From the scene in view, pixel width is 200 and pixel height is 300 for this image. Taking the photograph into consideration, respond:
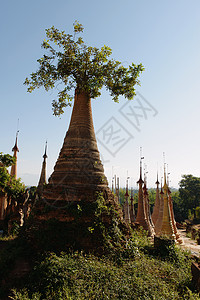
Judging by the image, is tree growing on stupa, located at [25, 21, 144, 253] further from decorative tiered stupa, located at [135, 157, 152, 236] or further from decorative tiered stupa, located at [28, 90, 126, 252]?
decorative tiered stupa, located at [135, 157, 152, 236]

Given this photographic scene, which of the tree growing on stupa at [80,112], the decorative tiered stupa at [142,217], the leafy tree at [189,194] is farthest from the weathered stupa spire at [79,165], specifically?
the leafy tree at [189,194]

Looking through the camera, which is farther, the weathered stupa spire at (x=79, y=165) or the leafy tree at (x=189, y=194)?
the leafy tree at (x=189, y=194)

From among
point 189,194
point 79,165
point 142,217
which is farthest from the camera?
point 189,194

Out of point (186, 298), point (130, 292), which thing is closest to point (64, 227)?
point (130, 292)

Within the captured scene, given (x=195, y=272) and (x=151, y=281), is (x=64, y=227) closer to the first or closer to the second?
(x=151, y=281)

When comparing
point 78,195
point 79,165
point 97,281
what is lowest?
point 97,281

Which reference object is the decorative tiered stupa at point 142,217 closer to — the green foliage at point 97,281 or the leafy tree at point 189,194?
the green foliage at point 97,281

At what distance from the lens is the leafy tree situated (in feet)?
141

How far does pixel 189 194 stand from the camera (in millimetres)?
44375

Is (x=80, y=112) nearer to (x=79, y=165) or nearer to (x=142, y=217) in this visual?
(x=79, y=165)

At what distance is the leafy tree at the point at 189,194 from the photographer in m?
43.0

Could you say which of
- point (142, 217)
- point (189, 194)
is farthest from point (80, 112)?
point (189, 194)

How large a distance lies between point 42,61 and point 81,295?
31.9 ft

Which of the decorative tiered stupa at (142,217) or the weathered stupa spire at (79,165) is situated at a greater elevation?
the weathered stupa spire at (79,165)
